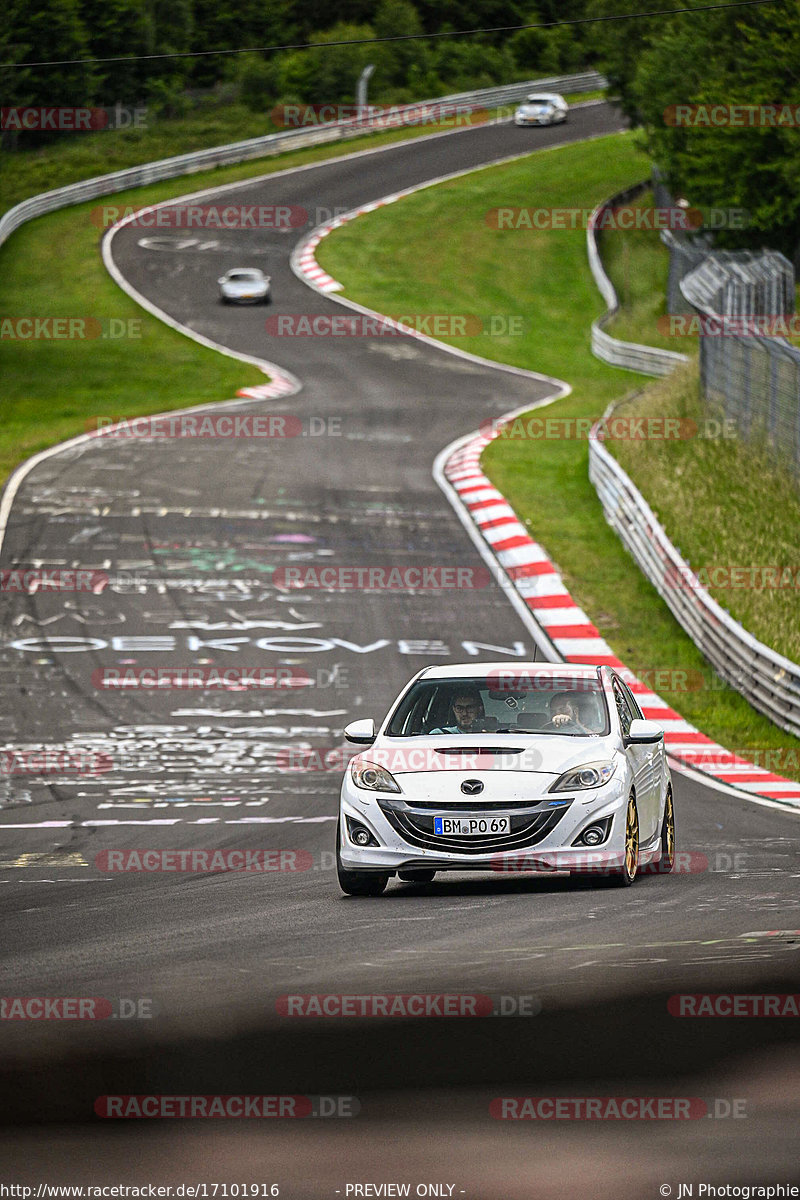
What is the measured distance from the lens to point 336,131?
239 feet

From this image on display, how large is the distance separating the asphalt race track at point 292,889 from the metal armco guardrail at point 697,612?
206 cm

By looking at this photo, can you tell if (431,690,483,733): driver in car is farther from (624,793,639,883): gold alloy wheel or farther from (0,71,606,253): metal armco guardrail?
(0,71,606,253): metal armco guardrail

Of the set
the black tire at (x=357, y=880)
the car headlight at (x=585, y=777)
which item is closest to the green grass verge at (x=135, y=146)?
the black tire at (x=357, y=880)

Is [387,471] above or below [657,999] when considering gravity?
below

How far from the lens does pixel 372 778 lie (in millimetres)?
10094

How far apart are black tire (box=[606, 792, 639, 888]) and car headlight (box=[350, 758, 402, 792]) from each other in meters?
1.33

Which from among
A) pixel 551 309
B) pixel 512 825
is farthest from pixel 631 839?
pixel 551 309

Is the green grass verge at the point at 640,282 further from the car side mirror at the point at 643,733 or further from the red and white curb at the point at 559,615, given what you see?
the car side mirror at the point at 643,733

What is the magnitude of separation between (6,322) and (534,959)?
135 feet

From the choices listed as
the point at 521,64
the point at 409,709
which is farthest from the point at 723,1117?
the point at 521,64

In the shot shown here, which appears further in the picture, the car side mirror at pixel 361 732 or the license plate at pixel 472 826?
the car side mirror at pixel 361 732

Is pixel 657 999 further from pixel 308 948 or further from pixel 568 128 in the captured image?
pixel 568 128

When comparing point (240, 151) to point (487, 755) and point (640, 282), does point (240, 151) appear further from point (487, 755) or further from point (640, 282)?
point (487, 755)

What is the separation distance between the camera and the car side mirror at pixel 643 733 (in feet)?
33.8
